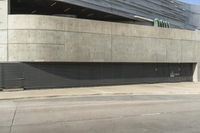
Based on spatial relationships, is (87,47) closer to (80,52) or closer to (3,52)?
(80,52)

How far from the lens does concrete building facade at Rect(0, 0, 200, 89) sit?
30578mm

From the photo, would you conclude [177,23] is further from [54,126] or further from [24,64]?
[54,126]

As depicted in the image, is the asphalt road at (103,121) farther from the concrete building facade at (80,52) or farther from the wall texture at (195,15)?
the wall texture at (195,15)

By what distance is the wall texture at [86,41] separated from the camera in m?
30.7

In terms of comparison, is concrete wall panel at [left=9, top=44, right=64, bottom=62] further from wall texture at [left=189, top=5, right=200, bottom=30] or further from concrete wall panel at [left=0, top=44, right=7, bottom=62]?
wall texture at [left=189, top=5, right=200, bottom=30]

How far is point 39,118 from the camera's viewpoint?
14.6 metres

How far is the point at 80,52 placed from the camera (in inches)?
1313

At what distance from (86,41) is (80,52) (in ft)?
3.74

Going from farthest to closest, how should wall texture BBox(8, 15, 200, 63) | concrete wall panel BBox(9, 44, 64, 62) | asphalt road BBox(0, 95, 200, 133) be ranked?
wall texture BBox(8, 15, 200, 63) → concrete wall panel BBox(9, 44, 64, 62) → asphalt road BBox(0, 95, 200, 133)

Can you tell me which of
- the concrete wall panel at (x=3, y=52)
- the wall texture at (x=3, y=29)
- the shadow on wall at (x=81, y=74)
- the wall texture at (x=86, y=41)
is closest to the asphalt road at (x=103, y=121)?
the shadow on wall at (x=81, y=74)

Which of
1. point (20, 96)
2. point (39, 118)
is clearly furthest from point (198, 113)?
point (20, 96)

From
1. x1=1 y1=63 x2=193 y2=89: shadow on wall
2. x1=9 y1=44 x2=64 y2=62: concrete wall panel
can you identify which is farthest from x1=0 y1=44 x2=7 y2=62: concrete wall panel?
x1=1 y1=63 x2=193 y2=89: shadow on wall

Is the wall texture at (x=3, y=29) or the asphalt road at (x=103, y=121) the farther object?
the wall texture at (x=3, y=29)

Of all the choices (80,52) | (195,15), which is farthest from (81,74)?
(195,15)
